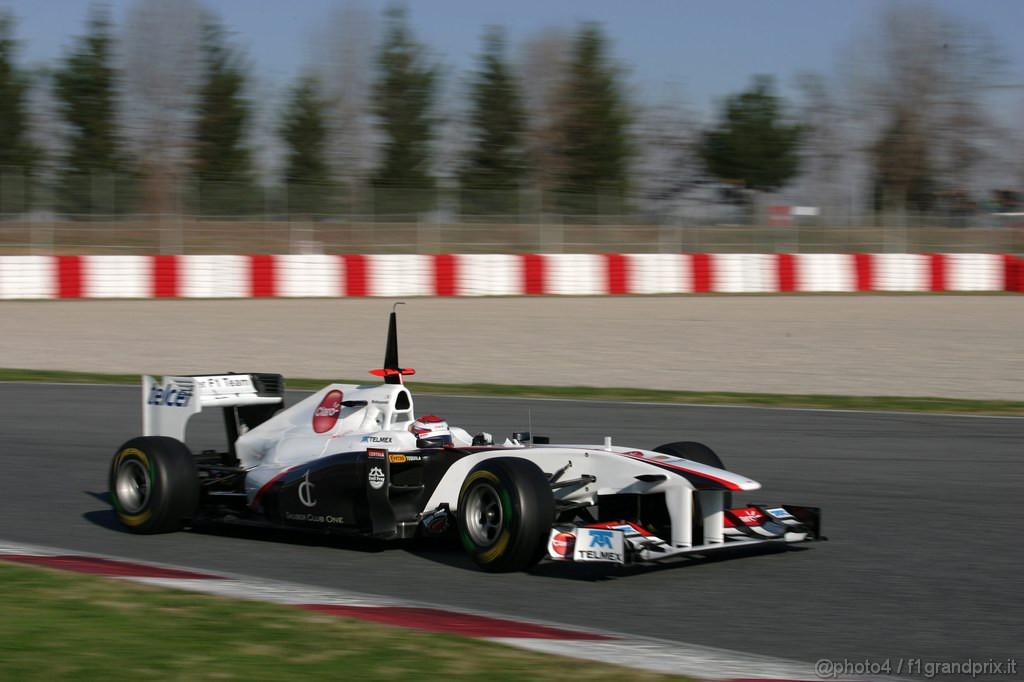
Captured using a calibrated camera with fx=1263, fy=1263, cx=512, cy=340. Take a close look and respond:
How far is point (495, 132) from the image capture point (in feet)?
168

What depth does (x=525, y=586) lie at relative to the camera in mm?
5461

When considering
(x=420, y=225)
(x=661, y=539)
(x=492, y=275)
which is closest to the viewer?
(x=661, y=539)

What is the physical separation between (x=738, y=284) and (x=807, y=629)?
25.8 metres

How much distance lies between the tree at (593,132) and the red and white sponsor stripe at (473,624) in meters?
45.1

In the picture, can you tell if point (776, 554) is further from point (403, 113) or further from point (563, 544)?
point (403, 113)

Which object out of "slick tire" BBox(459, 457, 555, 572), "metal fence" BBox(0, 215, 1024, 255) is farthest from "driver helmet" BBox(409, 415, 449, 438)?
"metal fence" BBox(0, 215, 1024, 255)

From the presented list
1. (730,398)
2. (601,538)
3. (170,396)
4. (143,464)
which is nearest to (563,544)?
(601,538)

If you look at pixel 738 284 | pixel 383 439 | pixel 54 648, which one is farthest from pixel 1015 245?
pixel 54 648

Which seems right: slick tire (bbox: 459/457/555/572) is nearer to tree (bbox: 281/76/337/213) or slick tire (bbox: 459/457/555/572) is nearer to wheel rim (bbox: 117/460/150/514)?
wheel rim (bbox: 117/460/150/514)

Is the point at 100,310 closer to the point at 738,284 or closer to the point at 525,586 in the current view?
the point at 738,284

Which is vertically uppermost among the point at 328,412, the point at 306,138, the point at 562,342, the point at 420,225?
the point at 306,138

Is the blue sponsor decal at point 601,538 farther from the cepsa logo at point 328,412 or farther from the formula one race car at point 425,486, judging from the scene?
the cepsa logo at point 328,412

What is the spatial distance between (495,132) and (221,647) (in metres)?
47.8

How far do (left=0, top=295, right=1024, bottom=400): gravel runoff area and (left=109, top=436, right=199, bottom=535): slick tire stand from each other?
750 cm
